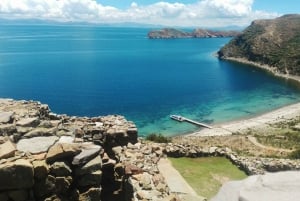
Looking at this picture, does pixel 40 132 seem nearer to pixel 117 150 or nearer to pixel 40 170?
pixel 40 170

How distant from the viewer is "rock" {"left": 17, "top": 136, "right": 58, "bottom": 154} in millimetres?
11352

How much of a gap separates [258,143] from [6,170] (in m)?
41.8

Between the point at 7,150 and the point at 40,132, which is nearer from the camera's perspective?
the point at 7,150

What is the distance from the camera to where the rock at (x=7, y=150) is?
34.8 feet

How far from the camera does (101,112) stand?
79.7 m

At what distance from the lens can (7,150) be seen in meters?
10.8

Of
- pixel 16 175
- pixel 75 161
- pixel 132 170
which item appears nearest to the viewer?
pixel 16 175

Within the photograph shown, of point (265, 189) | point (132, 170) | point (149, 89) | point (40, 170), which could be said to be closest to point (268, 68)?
point (149, 89)

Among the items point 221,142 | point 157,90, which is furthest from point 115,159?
point 157,90

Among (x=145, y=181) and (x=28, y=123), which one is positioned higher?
(x=28, y=123)

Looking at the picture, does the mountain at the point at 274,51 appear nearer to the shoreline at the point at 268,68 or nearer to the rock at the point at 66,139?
the shoreline at the point at 268,68

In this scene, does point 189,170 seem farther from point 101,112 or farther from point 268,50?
point 268,50

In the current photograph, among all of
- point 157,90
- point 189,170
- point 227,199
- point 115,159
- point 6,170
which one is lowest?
point 157,90

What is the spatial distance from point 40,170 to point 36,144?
1424mm
